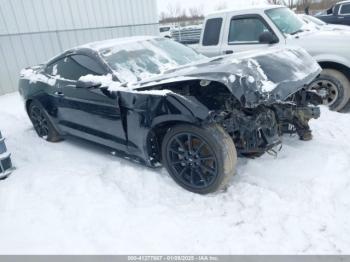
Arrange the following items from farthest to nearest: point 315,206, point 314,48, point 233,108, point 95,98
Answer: point 314,48, point 95,98, point 233,108, point 315,206

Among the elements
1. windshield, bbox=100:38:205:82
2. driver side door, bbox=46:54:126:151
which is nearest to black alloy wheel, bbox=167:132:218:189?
driver side door, bbox=46:54:126:151

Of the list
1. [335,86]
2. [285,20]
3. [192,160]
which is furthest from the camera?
[285,20]

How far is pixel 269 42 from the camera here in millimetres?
5477

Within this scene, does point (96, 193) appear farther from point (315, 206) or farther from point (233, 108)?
point (315, 206)

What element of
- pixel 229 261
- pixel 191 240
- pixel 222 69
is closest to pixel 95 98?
pixel 222 69

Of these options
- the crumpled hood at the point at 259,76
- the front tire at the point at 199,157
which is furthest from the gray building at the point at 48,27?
the front tire at the point at 199,157

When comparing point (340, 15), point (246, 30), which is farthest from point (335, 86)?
point (340, 15)

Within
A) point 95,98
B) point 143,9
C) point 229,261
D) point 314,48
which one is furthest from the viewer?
point 143,9

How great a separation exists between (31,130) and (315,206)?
4.81 metres

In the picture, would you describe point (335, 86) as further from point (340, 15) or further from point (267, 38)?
point (340, 15)

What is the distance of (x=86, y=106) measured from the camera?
13.3 ft

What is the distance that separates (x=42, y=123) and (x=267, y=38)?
3.97 m

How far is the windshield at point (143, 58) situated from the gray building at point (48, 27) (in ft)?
19.6

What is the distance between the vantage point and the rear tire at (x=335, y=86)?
5242mm
